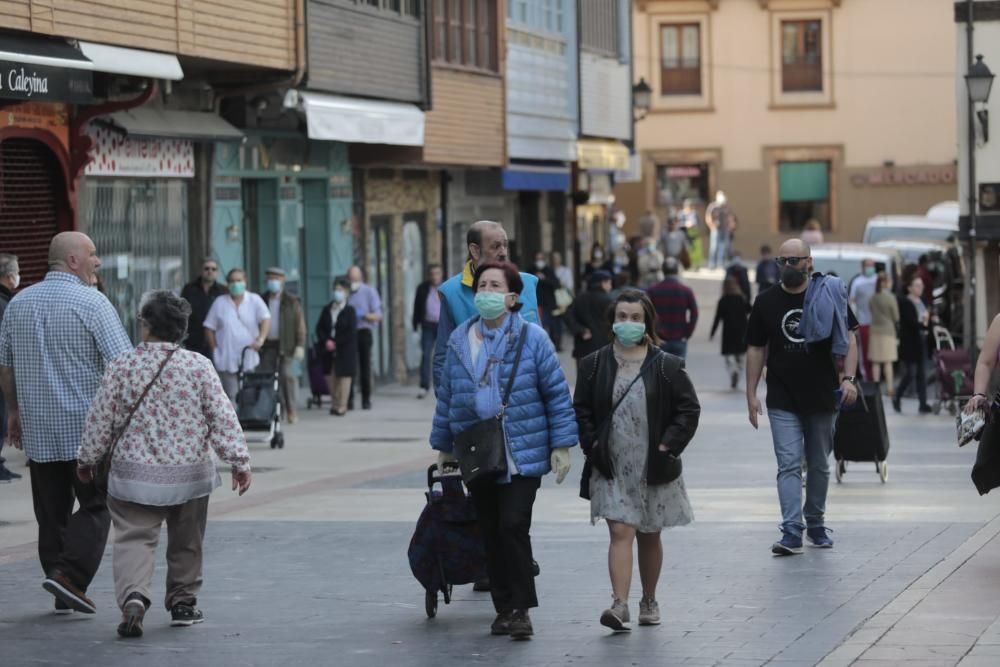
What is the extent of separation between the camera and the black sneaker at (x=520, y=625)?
32.1ft

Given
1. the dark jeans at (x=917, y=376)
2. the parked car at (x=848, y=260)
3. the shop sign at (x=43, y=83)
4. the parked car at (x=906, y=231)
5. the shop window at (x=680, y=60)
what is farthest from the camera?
the shop window at (x=680, y=60)

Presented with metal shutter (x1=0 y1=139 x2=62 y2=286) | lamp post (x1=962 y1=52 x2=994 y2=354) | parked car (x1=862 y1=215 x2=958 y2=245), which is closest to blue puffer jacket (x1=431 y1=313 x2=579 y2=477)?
metal shutter (x1=0 y1=139 x2=62 y2=286)

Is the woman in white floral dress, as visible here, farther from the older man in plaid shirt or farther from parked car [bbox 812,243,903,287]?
parked car [bbox 812,243,903,287]

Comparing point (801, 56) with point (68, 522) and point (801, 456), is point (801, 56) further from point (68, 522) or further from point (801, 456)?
point (68, 522)

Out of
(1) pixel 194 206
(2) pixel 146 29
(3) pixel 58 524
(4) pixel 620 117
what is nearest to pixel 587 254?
(4) pixel 620 117

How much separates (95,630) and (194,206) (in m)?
15.5

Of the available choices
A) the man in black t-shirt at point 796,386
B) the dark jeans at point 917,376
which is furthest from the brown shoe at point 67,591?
the dark jeans at point 917,376

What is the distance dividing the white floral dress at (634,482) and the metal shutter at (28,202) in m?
11.3

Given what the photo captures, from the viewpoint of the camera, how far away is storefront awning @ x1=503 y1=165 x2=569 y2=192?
120ft

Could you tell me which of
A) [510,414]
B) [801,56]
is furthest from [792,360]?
[801,56]

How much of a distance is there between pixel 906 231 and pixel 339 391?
77.4 ft

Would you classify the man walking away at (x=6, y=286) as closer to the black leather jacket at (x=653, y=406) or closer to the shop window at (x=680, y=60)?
the black leather jacket at (x=653, y=406)

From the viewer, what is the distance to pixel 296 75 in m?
24.7

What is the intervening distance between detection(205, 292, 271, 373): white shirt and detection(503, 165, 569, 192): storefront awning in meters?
14.4
